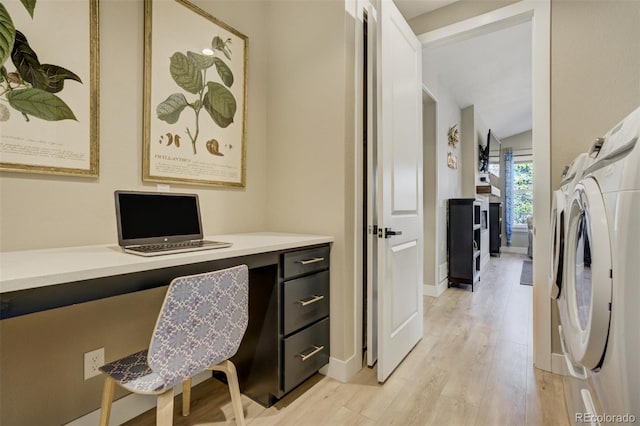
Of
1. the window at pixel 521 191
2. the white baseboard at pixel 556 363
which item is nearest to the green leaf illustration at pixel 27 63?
the white baseboard at pixel 556 363

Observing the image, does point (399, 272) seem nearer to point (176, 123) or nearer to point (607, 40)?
point (176, 123)

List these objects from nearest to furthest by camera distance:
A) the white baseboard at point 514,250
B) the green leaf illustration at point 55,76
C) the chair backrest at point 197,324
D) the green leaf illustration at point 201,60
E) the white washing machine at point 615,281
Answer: the white washing machine at point 615,281 < the chair backrest at point 197,324 < the green leaf illustration at point 55,76 < the green leaf illustration at point 201,60 < the white baseboard at point 514,250

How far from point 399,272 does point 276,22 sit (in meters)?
1.89

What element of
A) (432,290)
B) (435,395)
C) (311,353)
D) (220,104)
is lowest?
(435,395)

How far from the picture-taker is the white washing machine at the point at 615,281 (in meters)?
0.55

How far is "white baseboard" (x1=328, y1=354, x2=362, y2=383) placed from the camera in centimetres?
172

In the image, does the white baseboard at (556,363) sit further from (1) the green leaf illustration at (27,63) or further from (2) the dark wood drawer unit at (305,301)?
(1) the green leaf illustration at (27,63)

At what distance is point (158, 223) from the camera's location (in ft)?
4.27

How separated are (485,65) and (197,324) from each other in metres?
4.14

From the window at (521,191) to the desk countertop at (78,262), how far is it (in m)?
7.61

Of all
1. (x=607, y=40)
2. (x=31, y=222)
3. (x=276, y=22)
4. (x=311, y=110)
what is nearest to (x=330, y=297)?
(x=311, y=110)

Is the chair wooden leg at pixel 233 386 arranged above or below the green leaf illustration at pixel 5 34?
below

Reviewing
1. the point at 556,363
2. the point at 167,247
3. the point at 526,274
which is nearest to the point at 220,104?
the point at 167,247

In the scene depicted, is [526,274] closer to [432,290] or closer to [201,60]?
[432,290]
